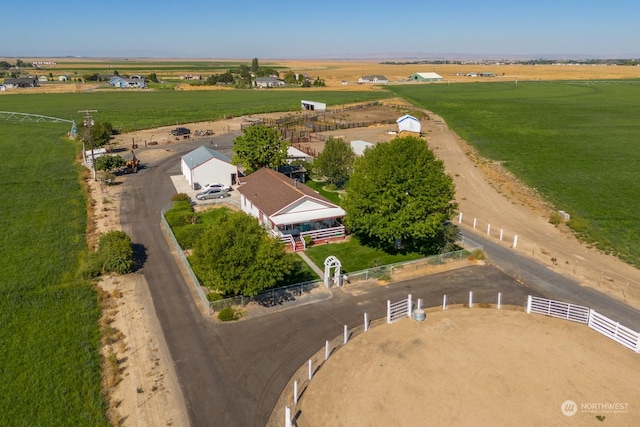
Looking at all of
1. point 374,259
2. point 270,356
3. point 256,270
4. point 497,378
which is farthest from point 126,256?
point 497,378

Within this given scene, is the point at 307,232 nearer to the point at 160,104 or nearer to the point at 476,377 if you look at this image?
the point at 476,377

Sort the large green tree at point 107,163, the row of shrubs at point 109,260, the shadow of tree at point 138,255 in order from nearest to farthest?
the row of shrubs at point 109,260, the shadow of tree at point 138,255, the large green tree at point 107,163

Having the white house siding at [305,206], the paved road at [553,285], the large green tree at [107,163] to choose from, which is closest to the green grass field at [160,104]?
the large green tree at [107,163]

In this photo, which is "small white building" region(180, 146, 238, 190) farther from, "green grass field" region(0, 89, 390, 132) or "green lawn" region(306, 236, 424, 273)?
"green grass field" region(0, 89, 390, 132)

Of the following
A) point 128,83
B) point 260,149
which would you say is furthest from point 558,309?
point 128,83

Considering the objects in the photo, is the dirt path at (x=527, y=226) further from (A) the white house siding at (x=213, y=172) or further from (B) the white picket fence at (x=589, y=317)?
(A) the white house siding at (x=213, y=172)
